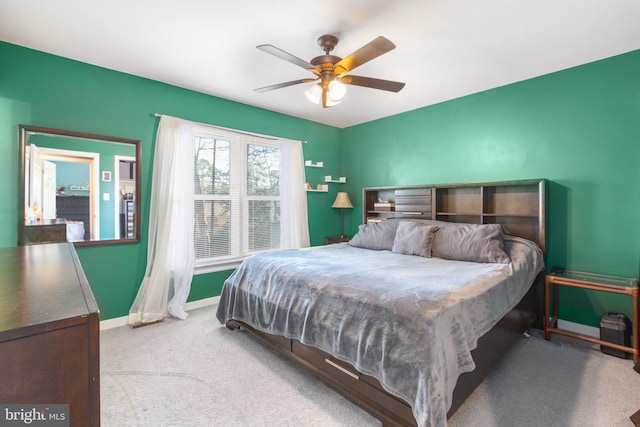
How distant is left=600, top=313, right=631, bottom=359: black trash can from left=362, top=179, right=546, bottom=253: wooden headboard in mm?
724

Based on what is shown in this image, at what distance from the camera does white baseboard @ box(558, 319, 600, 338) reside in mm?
2770

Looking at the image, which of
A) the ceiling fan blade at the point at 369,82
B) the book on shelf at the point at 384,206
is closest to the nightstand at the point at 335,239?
the book on shelf at the point at 384,206

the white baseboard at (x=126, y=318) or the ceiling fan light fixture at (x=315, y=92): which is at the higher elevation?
the ceiling fan light fixture at (x=315, y=92)

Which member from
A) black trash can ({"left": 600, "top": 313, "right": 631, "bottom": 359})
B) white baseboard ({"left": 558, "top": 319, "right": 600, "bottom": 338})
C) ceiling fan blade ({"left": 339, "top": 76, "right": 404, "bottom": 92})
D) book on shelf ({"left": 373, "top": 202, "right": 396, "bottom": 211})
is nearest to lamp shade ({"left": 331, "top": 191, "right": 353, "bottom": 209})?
book on shelf ({"left": 373, "top": 202, "right": 396, "bottom": 211})

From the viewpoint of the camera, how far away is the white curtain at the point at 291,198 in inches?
169

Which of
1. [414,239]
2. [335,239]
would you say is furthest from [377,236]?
[335,239]

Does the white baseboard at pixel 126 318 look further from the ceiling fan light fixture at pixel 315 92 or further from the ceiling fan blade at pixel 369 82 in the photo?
the ceiling fan blade at pixel 369 82

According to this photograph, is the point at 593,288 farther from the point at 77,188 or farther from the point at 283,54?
the point at 77,188

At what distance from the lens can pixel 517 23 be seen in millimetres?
2164

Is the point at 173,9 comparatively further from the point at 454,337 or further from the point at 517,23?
the point at 454,337

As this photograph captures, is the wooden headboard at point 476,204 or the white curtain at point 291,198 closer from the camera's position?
the wooden headboard at point 476,204

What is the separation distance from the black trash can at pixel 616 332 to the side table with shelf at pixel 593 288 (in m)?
0.04

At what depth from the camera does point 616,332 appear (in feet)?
7.87

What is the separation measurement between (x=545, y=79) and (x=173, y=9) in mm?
3458
